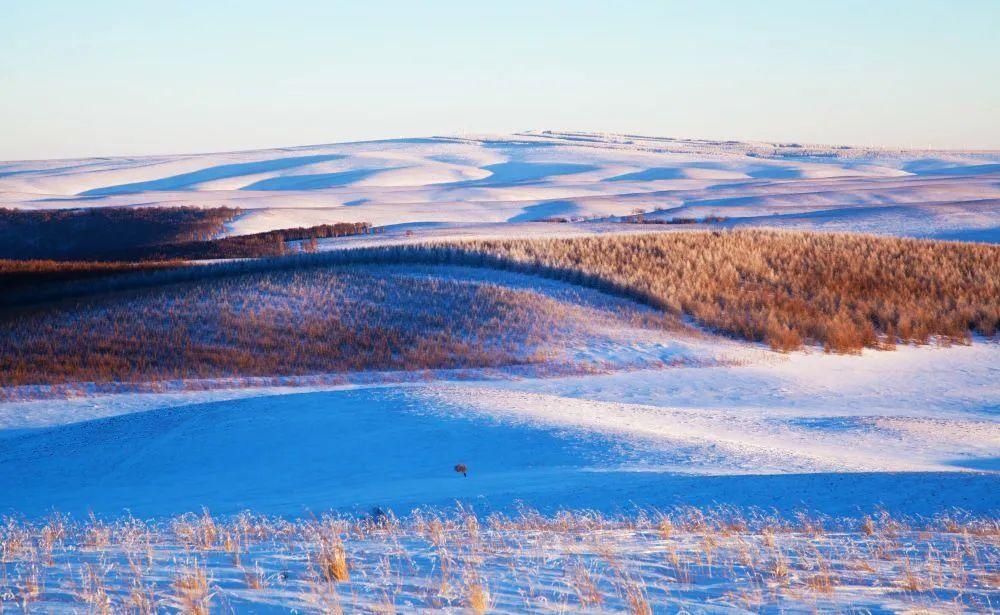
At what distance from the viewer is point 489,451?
1199 cm

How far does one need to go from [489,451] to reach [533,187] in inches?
2832

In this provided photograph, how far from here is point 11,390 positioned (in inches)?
671

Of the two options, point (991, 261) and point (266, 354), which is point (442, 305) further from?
point (991, 261)

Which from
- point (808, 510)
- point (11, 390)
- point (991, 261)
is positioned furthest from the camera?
point (991, 261)

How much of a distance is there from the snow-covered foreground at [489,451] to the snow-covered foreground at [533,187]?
27497 millimetres

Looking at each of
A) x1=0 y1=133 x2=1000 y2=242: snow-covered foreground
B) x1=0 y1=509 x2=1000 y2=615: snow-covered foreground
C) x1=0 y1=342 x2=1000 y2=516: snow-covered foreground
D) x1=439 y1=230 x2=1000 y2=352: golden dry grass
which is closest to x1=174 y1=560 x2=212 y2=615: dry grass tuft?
x1=0 y1=509 x2=1000 y2=615: snow-covered foreground

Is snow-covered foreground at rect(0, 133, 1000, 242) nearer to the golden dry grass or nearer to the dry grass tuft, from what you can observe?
the golden dry grass

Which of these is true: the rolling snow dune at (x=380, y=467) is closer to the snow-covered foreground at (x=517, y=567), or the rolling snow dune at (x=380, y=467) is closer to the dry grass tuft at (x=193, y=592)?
the snow-covered foreground at (x=517, y=567)

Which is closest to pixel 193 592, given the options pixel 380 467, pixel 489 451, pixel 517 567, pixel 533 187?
pixel 517 567

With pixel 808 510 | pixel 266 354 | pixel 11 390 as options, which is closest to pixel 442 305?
pixel 266 354

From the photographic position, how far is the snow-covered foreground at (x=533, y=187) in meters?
50.2

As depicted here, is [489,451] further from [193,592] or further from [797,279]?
[797,279]

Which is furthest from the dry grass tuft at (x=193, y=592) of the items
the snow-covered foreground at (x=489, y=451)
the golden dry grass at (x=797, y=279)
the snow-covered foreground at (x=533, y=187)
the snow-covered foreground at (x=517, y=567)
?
the snow-covered foreground at (x=533, y=187)

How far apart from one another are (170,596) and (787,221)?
4368cm
